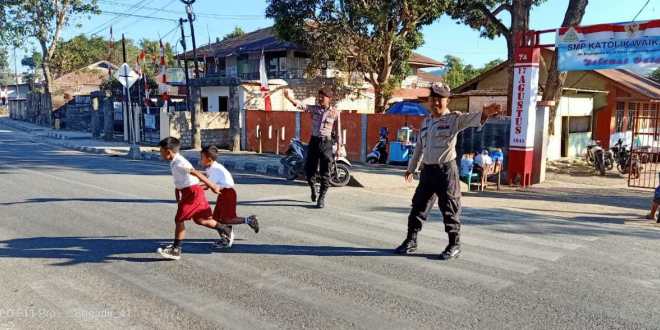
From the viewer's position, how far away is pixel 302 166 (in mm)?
10875

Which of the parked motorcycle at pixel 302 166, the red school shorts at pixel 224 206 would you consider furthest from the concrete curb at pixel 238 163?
the red school shorts at pixel 224 206

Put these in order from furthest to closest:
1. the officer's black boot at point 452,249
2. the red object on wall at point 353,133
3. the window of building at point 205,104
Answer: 1. the window of building at point 205,104
2. the red object on wall at point 353,133
3. the officer's black boot at point 452,249

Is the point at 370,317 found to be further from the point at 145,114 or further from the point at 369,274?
the point at 145,114

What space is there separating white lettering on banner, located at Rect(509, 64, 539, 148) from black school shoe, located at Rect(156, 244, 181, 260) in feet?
28.7

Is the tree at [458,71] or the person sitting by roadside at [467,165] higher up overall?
the tree at [458,71]

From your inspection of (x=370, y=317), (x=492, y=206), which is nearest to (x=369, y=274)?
(x=370, y=317)

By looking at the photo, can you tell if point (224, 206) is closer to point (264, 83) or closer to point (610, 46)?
point (610, 46)

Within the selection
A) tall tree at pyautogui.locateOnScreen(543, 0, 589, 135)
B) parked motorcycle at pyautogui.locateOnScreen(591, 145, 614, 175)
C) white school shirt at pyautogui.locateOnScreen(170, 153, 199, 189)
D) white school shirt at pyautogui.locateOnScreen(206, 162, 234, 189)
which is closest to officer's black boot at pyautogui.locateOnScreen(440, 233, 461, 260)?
white school shirt at pyautogui.locateOnScreen(206, 162, 234, 189)

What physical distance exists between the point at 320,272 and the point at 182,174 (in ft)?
5.57

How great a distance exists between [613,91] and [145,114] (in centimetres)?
1958

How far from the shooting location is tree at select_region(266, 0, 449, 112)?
1883 centimetres

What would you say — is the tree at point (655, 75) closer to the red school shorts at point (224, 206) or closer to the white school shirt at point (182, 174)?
the red school shorts at point (224, 206)

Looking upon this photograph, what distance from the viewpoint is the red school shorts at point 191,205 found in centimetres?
523

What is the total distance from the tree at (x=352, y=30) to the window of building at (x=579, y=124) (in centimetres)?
701
